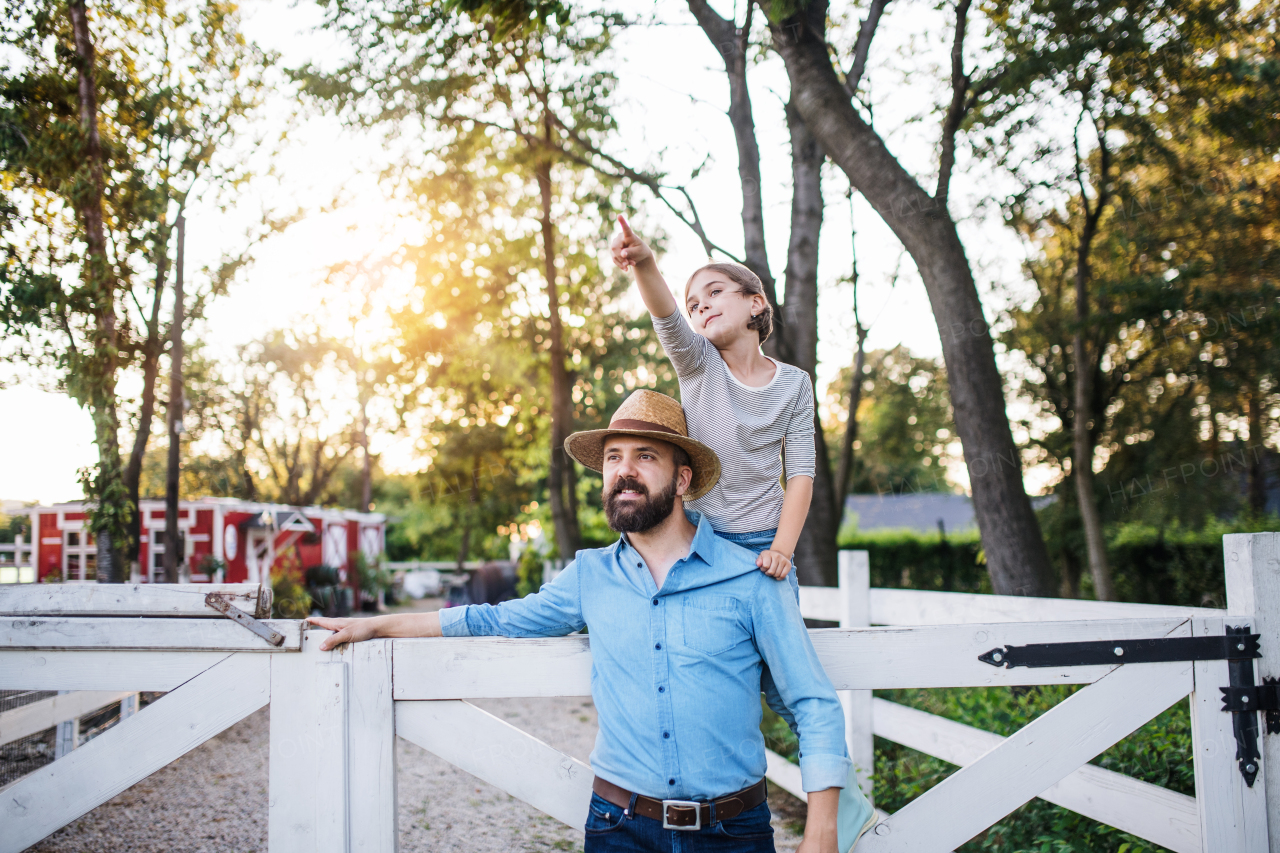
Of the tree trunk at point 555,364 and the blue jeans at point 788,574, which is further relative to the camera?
the tree trunk at point 555,364

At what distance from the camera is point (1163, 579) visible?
1811 centimetres

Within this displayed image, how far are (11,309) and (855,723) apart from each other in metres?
9.94

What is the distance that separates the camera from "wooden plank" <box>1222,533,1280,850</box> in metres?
2.35

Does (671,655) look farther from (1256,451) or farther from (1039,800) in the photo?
(1256,451)

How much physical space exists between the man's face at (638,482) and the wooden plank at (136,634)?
2.92ft

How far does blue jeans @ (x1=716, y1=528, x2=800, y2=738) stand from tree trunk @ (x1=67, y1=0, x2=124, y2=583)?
1012 centimetres

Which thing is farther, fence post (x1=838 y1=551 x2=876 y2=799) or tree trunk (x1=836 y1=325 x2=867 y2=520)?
tree trunk (x1=836 y1=325 x2=867 y2=520)

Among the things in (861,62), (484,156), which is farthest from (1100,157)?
(484,156)

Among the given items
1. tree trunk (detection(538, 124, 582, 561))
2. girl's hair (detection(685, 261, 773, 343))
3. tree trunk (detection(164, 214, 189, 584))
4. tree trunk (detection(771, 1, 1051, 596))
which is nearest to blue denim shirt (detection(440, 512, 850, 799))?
girl's hair (detection(685, 261, 773, 343))

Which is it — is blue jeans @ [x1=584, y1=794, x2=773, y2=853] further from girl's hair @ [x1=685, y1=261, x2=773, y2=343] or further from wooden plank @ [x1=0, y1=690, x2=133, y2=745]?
wooden plank @ [x1=0, y1=690, x2=133, y2=745]

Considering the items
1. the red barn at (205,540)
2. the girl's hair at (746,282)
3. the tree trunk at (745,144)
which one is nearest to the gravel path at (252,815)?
the girl's hair at (746,282)

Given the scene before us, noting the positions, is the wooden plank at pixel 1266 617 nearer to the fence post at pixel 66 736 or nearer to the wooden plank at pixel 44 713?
the wooden plank at pixel 44 713

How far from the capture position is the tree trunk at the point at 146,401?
1071cm

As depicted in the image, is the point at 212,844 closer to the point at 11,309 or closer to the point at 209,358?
the point at 11,309
